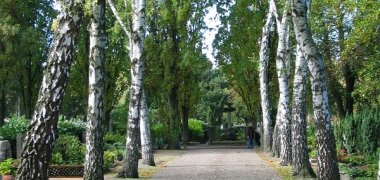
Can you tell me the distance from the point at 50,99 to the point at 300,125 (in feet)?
32.5

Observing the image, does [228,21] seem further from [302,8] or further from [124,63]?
[302,8]

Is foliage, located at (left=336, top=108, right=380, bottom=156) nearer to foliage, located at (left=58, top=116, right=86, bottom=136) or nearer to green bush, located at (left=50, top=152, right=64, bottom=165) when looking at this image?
green bush, located at (left=50, top=152, right=64, bottom=165)

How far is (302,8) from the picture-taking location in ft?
38.8

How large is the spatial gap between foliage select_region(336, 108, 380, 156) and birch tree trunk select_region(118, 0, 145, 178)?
9.56m

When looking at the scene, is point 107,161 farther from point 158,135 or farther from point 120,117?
point 120,117

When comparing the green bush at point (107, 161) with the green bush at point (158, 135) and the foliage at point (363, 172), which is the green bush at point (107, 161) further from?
the green bush at point (158, 135)

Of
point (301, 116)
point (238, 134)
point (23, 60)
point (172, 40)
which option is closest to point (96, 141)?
point (301, 116)

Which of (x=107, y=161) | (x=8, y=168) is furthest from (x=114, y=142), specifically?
(x=8, y=168)

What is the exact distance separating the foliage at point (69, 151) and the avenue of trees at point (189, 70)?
182 cm

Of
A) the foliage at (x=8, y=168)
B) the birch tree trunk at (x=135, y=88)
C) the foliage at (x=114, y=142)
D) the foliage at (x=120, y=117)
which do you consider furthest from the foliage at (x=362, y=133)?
the foliage at (x=120, y=117)

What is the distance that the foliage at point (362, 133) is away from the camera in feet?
74.9

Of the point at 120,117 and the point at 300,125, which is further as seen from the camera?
the point at 120,117

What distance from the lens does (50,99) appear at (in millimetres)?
8820

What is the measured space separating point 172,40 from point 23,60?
1069 centimetres
